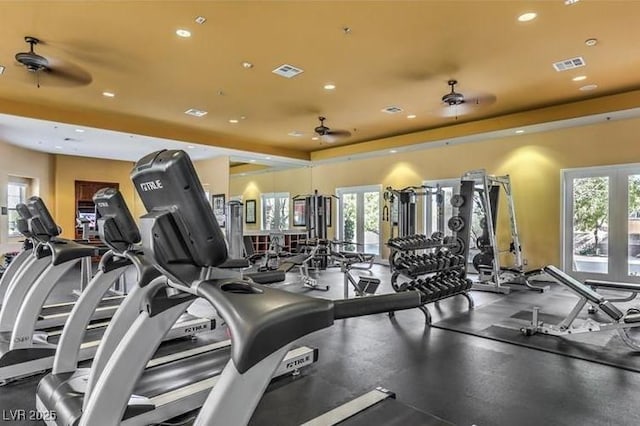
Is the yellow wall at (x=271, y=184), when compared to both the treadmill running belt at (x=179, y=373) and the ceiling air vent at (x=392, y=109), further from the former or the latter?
the treadmill running belt at (x=179, y=373)

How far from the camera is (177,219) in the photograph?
1.13 meters

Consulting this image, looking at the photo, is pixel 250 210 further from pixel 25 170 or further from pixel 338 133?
pixel 338 133

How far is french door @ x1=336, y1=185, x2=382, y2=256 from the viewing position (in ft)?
33.9

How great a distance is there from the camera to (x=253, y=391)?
1.00 meters

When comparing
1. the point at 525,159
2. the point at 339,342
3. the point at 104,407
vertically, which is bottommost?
the point at 339,342

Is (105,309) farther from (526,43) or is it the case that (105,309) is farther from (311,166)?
(311,166)

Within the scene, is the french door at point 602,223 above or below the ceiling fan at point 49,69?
below

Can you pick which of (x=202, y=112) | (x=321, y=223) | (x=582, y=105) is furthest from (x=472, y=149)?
(x=202, y=112)

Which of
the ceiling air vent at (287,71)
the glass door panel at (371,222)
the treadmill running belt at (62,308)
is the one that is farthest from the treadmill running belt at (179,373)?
the glass door panel at (371,222)

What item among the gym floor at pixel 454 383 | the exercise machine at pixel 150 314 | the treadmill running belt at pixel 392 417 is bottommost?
the gym floor at pixel 454 383

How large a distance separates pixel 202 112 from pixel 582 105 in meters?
6.70

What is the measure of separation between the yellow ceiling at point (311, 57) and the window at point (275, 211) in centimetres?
476

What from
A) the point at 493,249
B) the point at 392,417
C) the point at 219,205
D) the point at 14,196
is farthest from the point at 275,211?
the point at 392,417

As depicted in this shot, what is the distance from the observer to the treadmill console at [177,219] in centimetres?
109
